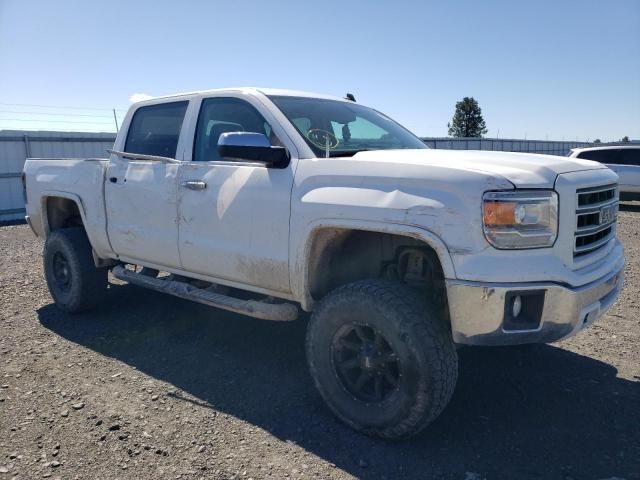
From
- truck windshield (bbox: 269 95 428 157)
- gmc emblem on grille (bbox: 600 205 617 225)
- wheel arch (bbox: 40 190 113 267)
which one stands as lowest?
wheel arch (bbox: 40 190 113 267)

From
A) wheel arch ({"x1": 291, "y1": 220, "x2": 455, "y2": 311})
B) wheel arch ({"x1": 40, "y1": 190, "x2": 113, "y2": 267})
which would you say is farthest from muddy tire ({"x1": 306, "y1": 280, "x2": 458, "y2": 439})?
wheel arch ({"x1": 40, "y1": 190, "x2": 113, "y2": 267})

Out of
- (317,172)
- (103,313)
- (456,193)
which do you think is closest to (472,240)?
(456,193)

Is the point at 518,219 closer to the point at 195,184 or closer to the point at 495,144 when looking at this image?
the point at 195,184

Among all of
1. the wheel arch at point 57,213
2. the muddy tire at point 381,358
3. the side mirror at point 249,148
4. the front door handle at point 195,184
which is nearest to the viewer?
the muddy tire at point 381,358

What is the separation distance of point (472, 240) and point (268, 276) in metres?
1.41

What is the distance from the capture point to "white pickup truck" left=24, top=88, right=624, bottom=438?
262 centimetres

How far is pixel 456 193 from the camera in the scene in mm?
2629

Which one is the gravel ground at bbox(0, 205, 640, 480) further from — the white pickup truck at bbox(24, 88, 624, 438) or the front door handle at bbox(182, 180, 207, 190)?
the front door handle at bbox(182, 180, 207, 190)

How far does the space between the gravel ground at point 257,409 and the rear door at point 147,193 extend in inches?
33.3

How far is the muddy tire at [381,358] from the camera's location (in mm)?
2785

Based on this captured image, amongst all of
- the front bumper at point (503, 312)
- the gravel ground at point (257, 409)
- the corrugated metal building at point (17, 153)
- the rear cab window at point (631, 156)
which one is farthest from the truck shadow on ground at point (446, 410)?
the rear cab window at point (631, 156)

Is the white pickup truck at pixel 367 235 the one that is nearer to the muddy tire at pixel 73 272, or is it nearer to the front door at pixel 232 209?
the front door at pixel 232 209

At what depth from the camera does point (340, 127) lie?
388 cm

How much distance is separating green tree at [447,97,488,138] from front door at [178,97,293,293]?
46600mm
